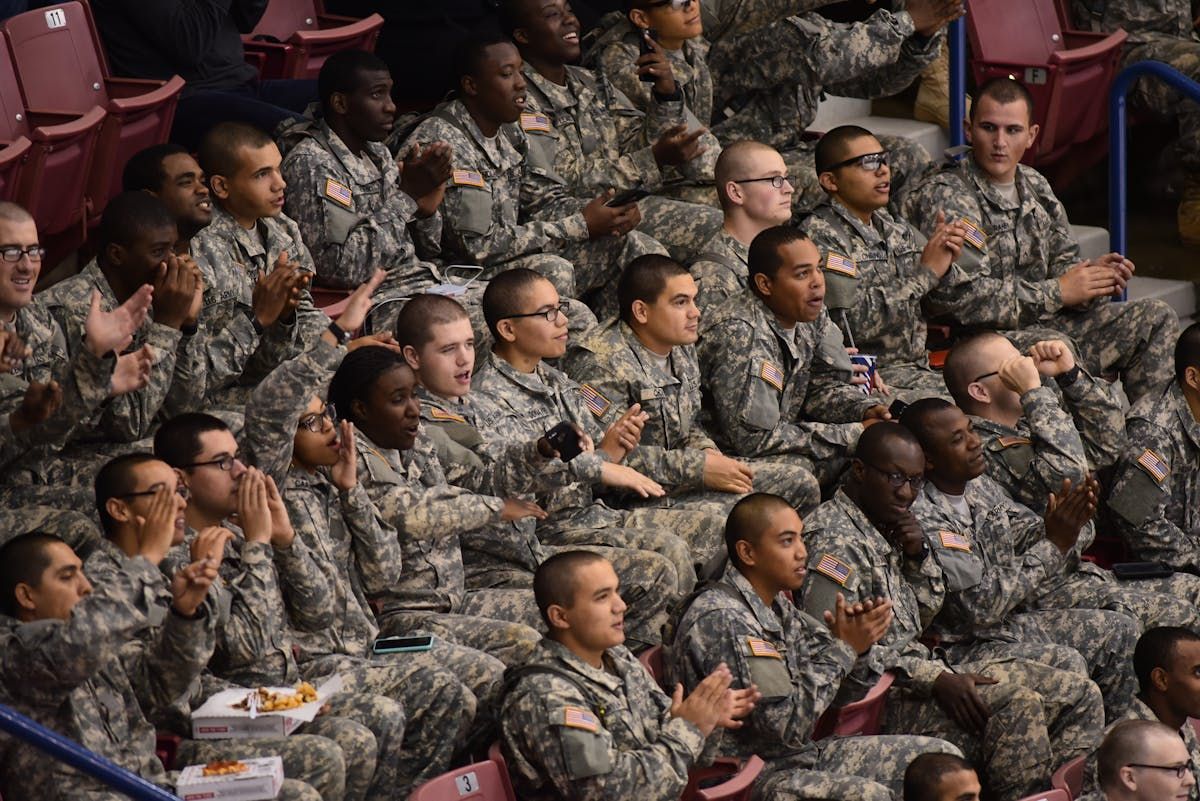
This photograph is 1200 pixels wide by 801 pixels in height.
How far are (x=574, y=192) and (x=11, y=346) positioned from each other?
2764 millimetres

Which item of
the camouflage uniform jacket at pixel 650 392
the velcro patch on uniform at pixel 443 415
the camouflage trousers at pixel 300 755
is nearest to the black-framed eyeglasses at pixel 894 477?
the camouflage uniform jacket at pixel 650 392

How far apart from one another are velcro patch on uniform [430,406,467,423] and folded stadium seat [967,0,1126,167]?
332cm

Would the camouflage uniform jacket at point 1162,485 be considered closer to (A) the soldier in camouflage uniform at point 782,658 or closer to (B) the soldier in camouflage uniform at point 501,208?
(A) the soldier in camouflage uniform at point 782,658

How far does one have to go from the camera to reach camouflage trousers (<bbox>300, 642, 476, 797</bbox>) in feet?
17.0

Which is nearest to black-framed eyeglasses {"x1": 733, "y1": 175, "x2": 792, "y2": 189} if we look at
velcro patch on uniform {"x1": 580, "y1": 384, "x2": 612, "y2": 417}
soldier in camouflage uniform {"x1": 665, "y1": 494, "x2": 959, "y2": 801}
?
velcro patch on uniform {"x1": 580, "y1": 384, "x2": 612, "y2": 417}

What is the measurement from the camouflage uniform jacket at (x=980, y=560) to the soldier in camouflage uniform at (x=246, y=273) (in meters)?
1.84

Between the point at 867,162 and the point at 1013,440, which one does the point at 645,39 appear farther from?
the point at 1013,440

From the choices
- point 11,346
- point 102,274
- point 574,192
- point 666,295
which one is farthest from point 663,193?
point 11,346

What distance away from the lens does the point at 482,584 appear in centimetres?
597

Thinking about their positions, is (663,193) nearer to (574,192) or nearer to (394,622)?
(574,192)

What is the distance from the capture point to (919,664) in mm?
6066

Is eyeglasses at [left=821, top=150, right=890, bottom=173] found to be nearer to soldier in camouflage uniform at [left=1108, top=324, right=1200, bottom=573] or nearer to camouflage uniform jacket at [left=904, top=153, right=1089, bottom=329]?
camouflage uniform jacket at [left=904, top=153, right=1089, bottom=329]

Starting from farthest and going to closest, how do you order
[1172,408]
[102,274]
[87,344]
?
[1172,408] → [102,274] → [87,344]

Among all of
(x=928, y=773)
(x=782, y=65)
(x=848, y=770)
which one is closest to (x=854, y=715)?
(x=848, y=770)
